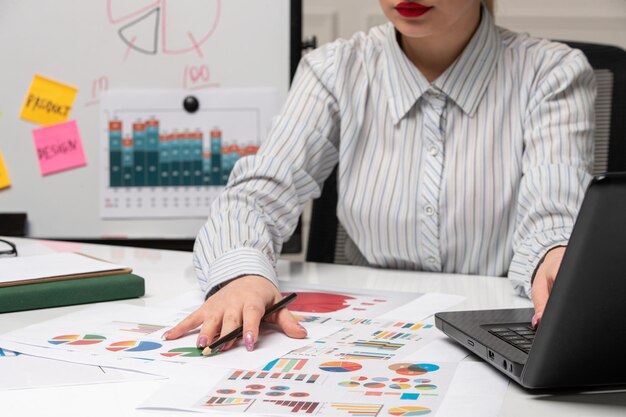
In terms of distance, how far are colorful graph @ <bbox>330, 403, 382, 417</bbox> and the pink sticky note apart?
1128mm

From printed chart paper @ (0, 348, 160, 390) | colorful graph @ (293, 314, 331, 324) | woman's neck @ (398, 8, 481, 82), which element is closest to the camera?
printed chart paper @ (0, 348, 160, 390)

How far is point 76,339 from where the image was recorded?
0.76 metres

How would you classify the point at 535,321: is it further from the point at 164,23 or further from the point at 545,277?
the point at 164,23

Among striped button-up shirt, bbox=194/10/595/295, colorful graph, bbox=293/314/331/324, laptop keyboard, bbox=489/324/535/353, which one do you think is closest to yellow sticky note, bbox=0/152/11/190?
striped button-up shirt, bbox=194/10/595/295

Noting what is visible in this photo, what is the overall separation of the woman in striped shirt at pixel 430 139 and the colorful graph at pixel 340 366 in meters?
0.46

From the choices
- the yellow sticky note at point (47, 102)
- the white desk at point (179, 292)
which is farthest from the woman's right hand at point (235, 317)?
the yellow sticky note at point (47, 102)

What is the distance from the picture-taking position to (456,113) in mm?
1271

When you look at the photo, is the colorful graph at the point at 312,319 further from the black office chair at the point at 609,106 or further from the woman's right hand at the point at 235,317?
the black office chair at the point at 609,106

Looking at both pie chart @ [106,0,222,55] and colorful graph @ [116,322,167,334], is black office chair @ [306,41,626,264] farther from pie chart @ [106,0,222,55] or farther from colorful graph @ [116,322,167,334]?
colorful graph @ [116,322,167,334]

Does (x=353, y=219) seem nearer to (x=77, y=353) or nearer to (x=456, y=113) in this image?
(x=456, y=113)

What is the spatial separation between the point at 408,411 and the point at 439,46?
0.85 metres

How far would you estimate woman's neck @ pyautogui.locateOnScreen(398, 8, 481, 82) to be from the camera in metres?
1.29

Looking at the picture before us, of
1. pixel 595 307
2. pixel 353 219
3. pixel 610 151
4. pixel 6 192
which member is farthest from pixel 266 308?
pixel 6 192

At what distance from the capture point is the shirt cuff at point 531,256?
102 cm
